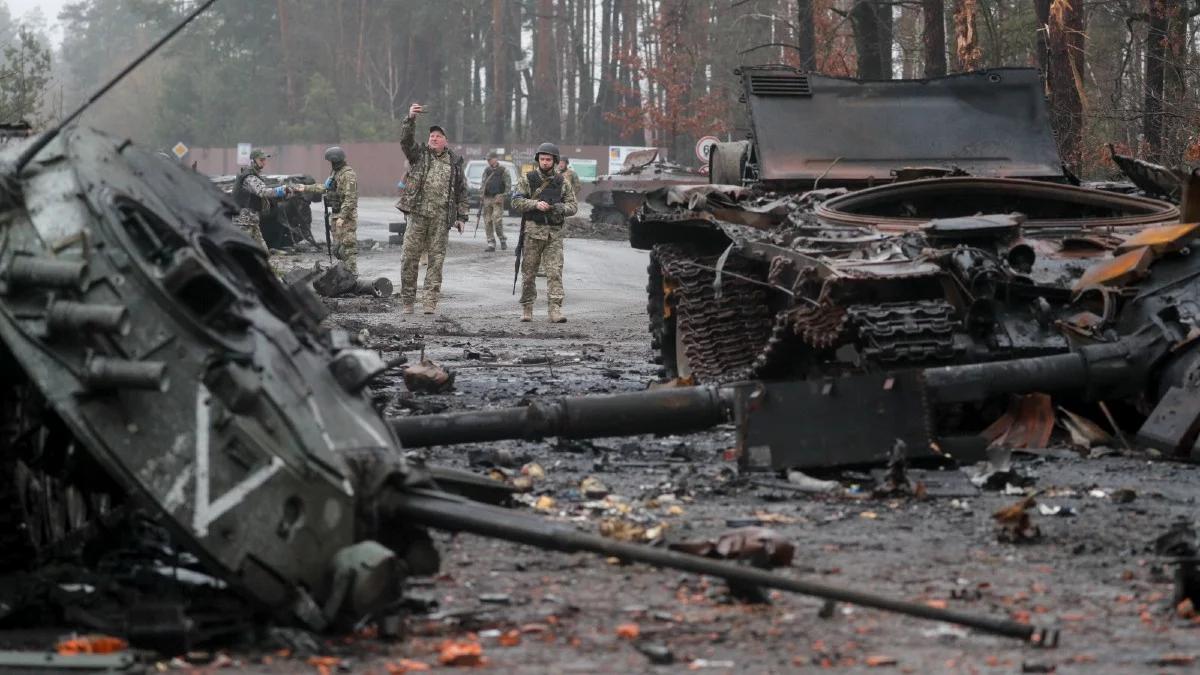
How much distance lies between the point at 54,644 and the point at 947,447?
4.81 metres

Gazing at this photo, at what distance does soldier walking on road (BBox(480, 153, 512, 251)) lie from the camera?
104ft

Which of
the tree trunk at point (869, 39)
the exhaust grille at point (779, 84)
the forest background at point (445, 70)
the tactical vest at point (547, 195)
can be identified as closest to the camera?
the exhaust grille at point (779, 84)

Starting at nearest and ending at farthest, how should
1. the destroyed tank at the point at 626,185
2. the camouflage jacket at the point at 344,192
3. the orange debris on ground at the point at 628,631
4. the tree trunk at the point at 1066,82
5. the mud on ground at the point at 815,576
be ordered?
the mud on ground at the point at 815,576
the orange debris on ground at the point at 628,631
the tree trunk at the point at 1066,82
the camouflage jacket at the point at 344,192
the destroyed tank at the point at 626,185

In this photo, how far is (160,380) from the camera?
17.6 feet

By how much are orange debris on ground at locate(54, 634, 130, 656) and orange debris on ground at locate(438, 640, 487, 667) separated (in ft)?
2.87

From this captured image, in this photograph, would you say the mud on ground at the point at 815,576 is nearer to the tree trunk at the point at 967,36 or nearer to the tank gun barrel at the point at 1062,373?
the tank gun barrel at the point at 1062,373

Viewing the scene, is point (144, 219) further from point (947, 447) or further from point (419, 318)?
point (419, 318)

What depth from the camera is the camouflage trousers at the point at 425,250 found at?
777 inches

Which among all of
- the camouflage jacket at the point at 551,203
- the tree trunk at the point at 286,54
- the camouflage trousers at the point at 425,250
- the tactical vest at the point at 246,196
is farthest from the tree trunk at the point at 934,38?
the tree trunk at the point at 286,54

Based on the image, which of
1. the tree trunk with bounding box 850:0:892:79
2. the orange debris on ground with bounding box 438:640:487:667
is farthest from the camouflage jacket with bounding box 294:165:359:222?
the orange debris on ground with bounding box 438:640:487:667

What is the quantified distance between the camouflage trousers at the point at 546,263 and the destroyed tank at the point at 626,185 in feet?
59.2

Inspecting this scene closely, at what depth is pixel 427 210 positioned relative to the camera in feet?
64.6

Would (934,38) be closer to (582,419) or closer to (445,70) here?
(582,419)

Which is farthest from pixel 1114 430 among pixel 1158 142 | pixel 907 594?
pixel 1158 142
